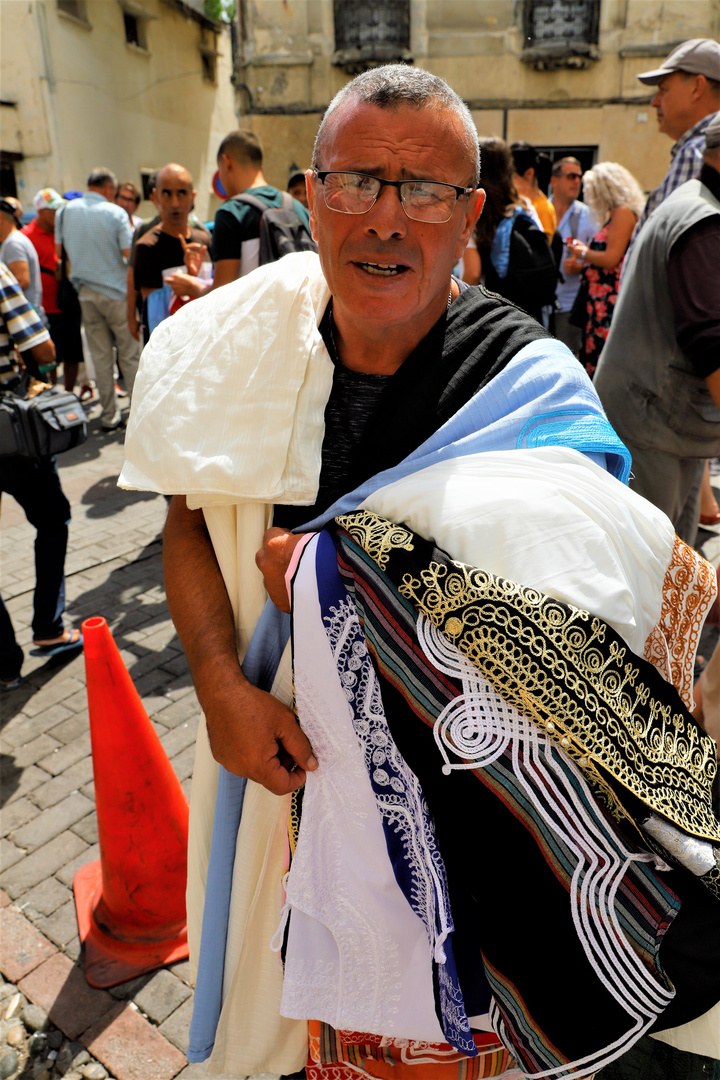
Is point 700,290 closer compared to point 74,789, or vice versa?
point 700,290

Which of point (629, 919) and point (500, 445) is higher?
point (500, 445)

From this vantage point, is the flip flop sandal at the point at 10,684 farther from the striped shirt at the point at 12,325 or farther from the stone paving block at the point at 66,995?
the stone paving block at the point at 66,995

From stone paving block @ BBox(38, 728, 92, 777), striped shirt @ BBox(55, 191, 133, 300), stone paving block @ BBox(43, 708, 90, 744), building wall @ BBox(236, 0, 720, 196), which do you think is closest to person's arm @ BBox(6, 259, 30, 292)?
striped shirt @ BBox(55, 191, 133, 300)

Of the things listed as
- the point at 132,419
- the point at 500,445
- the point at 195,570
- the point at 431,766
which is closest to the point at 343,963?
the point at 431,766

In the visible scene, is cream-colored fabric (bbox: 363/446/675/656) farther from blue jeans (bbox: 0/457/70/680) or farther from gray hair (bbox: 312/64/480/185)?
blue jeans (bbox: 0/457/70/680)

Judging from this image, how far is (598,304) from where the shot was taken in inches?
207

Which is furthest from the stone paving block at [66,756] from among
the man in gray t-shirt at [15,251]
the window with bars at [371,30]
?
the window with bars at [371,30]

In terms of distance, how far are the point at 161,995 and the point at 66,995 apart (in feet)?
0.96

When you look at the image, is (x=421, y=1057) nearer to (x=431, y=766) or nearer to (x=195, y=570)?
(x=431, y=766)

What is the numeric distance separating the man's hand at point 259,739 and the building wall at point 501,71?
21390 mm

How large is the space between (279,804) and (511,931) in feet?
1.81

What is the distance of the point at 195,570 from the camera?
5.09 ft

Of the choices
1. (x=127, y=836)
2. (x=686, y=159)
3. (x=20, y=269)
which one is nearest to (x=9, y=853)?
(x=127, y=836)

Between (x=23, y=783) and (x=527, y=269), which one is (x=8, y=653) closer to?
(x=23, y=783)
